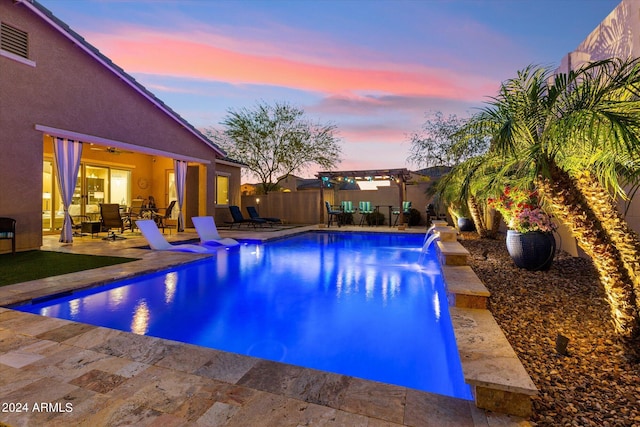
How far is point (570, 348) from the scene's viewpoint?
244 centimetres

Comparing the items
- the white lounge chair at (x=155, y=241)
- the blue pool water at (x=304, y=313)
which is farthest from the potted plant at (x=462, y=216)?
the white lounge chair at (x=155, y=241)

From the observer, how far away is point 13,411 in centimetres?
170

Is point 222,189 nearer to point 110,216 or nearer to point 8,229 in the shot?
point 110,216

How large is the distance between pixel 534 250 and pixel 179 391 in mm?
4857

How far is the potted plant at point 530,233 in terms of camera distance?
4738 millimetres

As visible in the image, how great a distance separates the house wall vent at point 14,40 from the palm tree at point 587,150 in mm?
9208

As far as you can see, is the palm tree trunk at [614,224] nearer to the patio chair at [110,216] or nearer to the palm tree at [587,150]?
the palm tree at [587,150]

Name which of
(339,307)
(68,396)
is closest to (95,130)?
(339,307)

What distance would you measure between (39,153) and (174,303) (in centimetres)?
580

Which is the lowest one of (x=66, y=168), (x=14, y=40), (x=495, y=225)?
(x=495, y=225)

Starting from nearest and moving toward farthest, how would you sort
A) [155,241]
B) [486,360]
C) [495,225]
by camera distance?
[486,360] → [155,241] → [495,225]

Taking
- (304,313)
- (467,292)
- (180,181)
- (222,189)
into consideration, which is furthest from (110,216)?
(467,292)

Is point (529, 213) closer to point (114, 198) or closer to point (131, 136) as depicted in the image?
point (131, 136)

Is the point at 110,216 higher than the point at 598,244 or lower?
lower
